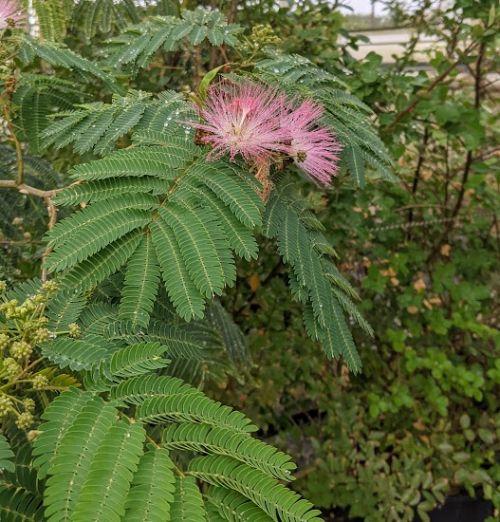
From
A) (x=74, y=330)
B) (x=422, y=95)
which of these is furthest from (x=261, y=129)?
(x=422, y=95)

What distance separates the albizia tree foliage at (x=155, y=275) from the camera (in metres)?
0.68

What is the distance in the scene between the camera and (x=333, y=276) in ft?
3.59

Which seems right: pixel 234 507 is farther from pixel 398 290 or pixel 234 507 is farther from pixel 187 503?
pixel 398 290

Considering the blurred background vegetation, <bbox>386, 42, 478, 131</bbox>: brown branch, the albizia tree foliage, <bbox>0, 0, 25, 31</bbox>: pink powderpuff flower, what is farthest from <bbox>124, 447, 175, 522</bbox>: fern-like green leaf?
<bbox>386, 42, 478, 131</bbox>: brown branch

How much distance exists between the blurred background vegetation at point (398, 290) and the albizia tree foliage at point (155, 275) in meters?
0.72

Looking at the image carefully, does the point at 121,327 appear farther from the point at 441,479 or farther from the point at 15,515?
the point at 441,479

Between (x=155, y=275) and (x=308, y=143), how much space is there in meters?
0.41

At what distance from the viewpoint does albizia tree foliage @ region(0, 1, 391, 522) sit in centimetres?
68

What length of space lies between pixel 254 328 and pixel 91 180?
1756 mm

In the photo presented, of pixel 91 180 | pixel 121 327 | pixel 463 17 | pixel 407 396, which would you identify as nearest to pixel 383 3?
pixel 463 17

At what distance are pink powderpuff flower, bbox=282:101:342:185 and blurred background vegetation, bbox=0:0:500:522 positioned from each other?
87 cm

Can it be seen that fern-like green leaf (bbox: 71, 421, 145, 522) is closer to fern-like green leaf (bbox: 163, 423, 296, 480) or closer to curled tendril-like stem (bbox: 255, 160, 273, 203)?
fern-like green leaf (bbox: 163, 423, 296, 480)

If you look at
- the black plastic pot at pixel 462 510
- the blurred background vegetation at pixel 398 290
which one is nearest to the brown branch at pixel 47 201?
the blurred background vegetation at pixel 398 290

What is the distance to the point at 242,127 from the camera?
1.02 m
